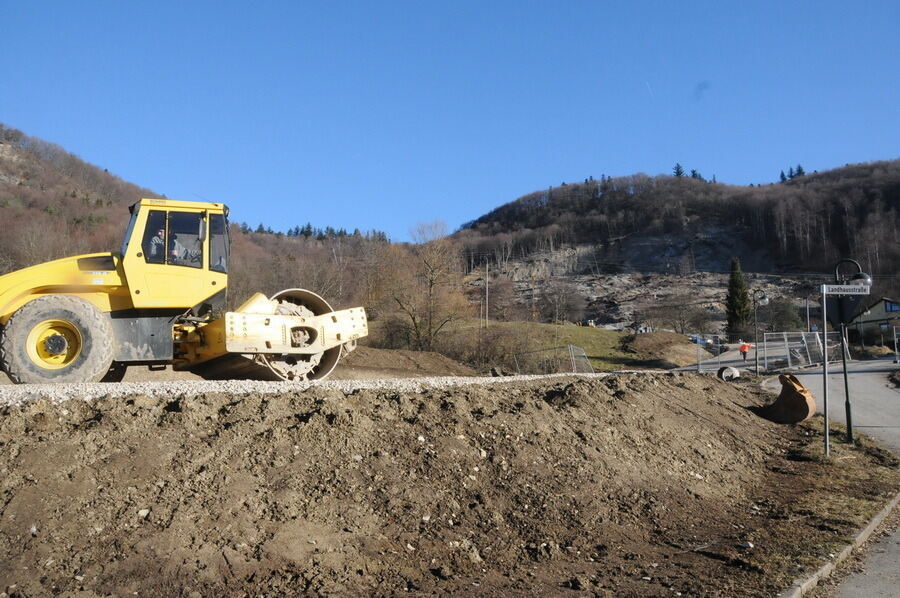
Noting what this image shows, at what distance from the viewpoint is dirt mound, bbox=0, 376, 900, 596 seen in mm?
4461

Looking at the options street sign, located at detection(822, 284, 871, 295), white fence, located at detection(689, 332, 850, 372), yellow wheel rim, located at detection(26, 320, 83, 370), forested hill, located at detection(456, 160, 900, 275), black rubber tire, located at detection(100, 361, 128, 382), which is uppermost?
forested hill, located at detection(456, 160, 900, 275)

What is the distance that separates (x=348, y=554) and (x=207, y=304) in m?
8.54

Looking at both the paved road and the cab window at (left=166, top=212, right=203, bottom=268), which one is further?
the cab window at (left=166, top=212, right=203, bottom=268)

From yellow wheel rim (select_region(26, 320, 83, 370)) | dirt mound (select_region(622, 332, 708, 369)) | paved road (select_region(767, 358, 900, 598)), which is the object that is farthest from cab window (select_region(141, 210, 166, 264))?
dirt mound (select_region(622, 332, 708, 369))

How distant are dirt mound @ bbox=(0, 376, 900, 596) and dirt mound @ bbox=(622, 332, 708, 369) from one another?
4719cm

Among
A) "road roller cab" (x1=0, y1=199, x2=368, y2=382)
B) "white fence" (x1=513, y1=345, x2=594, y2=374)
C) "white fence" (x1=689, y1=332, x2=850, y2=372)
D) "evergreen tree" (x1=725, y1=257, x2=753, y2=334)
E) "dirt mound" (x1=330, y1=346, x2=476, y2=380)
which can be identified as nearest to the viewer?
"road roller cab" (x1=0, y1=199, x2=368, y2=382)

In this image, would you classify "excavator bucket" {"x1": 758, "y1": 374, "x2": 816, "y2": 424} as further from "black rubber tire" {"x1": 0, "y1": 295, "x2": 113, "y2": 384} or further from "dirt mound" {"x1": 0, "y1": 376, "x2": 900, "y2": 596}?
"black rubber tire" {"x1": 0, "y1": 295, "x2": 113, "y2": 384}

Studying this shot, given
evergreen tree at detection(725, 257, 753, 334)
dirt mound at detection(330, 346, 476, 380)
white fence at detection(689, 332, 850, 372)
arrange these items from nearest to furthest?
dirt mound at detection(330, 346, 476, 380)
white fence at detection(689, 332, 850, 372)
evergreen tree at detection(725, 257, 753, 334)

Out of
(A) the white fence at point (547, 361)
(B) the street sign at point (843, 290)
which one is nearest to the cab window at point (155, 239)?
(B) the street sign at point (843, 290)

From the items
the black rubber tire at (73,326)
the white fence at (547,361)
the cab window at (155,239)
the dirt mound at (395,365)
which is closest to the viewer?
the black rubber tire at (73,326)

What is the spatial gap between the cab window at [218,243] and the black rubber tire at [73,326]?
216cm

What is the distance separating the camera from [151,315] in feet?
38.6

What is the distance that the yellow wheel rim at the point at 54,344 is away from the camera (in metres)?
10.8

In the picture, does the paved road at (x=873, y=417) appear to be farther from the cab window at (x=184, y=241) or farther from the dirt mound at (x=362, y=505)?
the cab window at (x=184, y=241)
